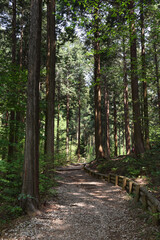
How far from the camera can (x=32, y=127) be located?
570 centimetres

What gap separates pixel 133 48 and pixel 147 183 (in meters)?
8.13

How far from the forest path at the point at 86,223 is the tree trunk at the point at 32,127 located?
0.61 meters

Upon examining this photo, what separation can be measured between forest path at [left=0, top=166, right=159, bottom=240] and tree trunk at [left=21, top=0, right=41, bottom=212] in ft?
2.01

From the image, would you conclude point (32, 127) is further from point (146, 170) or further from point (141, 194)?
point (146, 170)

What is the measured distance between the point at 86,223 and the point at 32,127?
125 inches

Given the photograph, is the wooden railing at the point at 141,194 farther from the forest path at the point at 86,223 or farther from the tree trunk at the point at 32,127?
the tree trunk at the point at 32,127

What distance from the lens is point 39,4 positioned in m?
6.00

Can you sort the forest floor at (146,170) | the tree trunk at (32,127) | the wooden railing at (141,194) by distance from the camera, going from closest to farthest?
the wooden railing at (141,194) < the tree trunk at (32,127) < the forest floor at (146,170)

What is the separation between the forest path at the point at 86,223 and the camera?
438 cm

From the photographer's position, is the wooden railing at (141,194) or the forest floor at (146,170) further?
the forest floor at (146,170)

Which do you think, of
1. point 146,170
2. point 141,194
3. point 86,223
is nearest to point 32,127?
point 86,223

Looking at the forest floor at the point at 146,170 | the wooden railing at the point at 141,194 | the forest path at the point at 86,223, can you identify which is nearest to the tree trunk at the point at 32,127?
the forest path at the point at 86,223

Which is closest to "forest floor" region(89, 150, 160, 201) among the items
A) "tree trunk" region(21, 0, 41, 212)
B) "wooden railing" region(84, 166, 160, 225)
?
"wooden railing" region(84, 166, 160, 225)

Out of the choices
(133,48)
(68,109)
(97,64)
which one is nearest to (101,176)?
(133,48)
